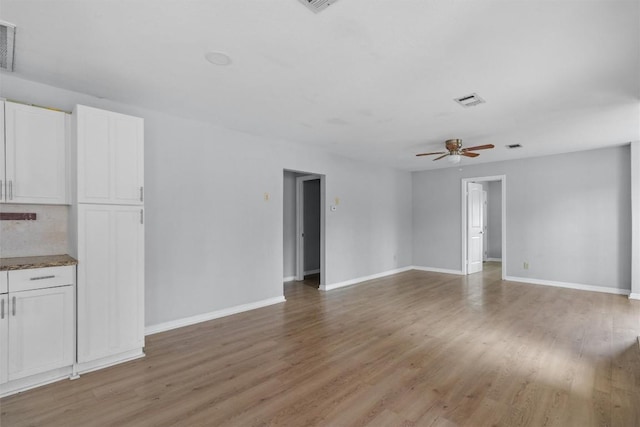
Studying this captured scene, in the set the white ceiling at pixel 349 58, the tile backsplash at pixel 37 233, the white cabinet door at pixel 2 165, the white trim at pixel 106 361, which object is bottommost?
the white trim at pixel 106 361

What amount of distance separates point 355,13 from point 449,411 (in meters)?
2.72

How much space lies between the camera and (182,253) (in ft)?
12.6

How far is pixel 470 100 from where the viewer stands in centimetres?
327

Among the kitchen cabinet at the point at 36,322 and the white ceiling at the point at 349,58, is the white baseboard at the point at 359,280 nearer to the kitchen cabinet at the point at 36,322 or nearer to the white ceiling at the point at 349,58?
the white ceiling at the point at 349,58

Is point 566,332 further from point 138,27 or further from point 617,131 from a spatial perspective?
point 138,27

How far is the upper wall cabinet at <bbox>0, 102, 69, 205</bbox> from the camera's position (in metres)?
2.54

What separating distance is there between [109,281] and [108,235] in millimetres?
422

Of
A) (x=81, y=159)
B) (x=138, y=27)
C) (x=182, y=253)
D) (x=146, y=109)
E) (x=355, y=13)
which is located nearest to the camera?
(x=355, y=13)

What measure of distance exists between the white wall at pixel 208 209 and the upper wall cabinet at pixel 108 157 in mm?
556

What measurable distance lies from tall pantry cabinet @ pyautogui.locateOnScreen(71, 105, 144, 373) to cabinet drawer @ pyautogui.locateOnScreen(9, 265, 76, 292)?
3.5 inches

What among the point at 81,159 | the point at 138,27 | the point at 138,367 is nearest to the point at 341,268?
the point at 138,367

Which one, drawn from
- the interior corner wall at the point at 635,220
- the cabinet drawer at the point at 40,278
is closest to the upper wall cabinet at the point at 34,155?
the cabinet drawer at the point at 40,278

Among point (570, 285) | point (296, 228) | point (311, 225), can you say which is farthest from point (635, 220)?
point (296, 228)

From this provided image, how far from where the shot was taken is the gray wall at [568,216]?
5.43 m
